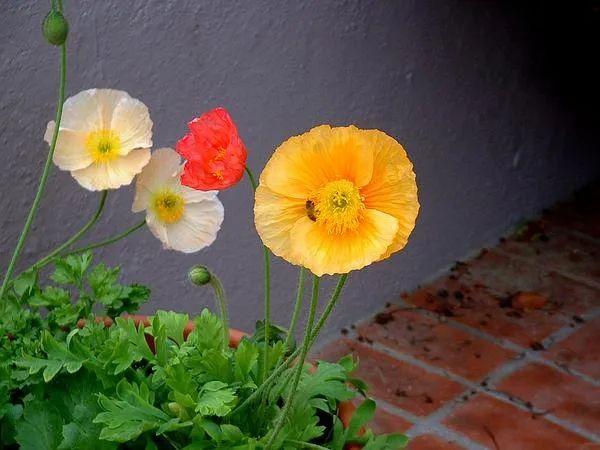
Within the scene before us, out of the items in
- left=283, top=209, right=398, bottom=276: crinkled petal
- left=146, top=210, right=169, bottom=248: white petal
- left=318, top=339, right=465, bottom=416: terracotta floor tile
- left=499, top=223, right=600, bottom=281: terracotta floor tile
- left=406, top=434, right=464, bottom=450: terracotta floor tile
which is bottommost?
left=283, top=209, right=398, bottom=276: crinkled petal

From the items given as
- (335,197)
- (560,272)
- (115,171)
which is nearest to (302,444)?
(335,197)

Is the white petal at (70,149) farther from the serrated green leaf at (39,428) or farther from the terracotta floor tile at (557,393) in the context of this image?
the terracotta floor tile at (557,393)

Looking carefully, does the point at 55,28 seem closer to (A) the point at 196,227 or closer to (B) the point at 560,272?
(A) the point at 196,227

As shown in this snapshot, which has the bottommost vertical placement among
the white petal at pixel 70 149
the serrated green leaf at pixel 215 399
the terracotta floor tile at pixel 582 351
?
the serrated green leaf at pixel 215 399

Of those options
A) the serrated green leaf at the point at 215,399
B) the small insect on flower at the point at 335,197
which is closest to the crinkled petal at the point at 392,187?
the small insect on flower at the point at 335,197

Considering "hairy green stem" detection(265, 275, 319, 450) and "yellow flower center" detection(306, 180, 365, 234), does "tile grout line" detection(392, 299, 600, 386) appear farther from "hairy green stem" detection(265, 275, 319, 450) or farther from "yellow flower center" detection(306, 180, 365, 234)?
"yellow flower center" detection(306, 180, 365, 234)

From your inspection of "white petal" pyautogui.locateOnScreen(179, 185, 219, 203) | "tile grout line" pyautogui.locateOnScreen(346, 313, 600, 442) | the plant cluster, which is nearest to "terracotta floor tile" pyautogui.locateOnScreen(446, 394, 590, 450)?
"tile grout line" pyautogui.locateOnScreen(346, 313, 600, 442)

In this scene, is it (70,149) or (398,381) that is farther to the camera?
(398,381)
